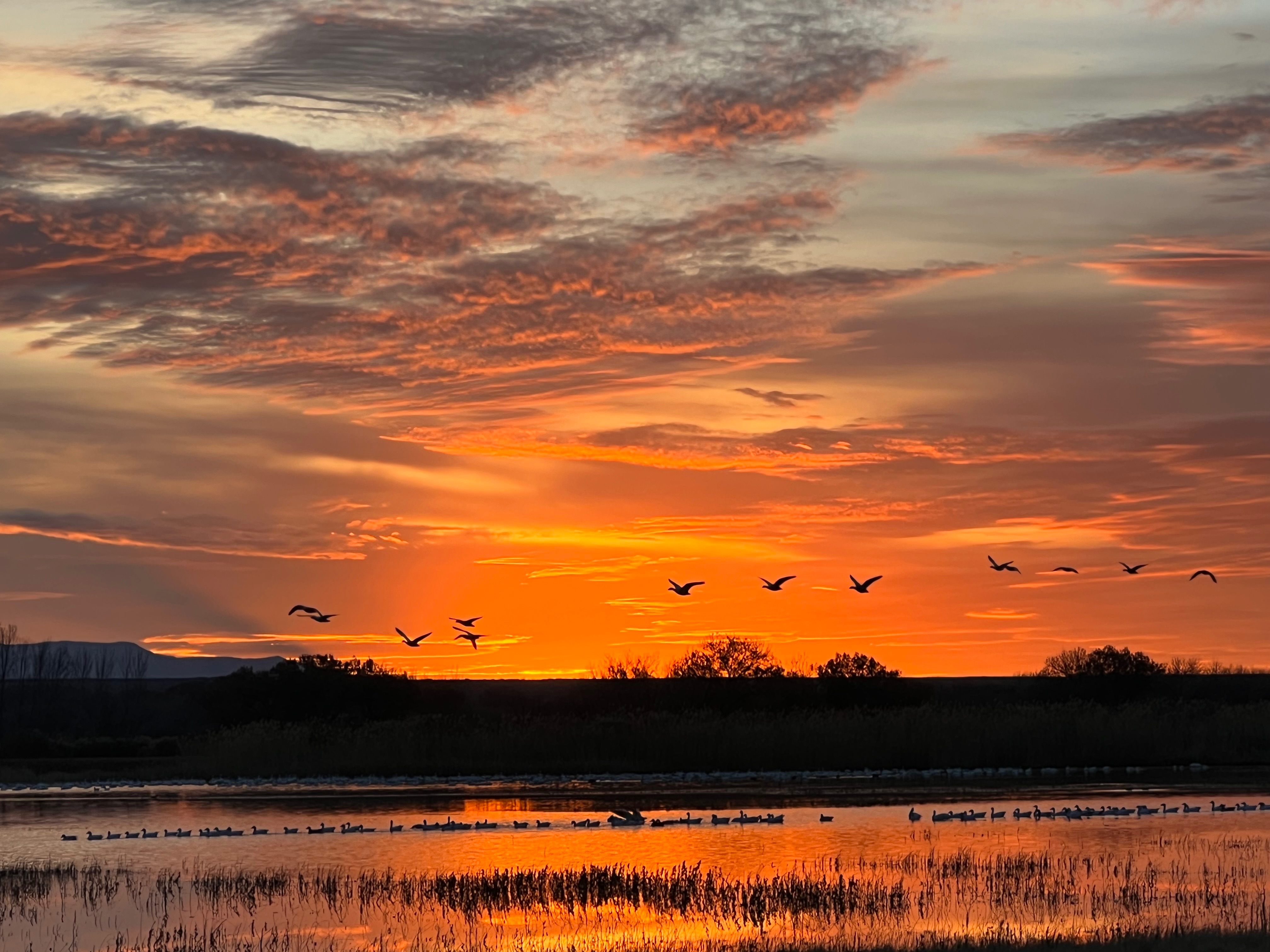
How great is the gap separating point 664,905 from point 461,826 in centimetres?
1446

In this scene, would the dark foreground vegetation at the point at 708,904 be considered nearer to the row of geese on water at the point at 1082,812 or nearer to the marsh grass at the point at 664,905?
the marsh grass at the point at 664,905

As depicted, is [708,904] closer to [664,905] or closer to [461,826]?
[664,905]

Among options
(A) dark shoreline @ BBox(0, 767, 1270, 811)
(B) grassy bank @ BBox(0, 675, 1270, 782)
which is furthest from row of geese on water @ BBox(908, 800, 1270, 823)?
(B) grassy bank @ BBox(0, 675, 1270, 782)

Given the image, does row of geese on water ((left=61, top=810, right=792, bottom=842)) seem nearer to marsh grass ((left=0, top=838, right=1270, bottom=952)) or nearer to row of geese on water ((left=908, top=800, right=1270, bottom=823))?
row of geese on water ((left=908, top=800, right=1270, bottom=823))

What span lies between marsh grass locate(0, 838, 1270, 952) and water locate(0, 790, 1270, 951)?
7cm

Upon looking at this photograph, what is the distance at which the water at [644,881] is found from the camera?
24.5 meters

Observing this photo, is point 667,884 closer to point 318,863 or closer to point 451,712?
point 318,863

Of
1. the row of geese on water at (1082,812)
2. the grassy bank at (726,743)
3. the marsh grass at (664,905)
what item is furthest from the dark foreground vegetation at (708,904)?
the grassy bank at (726,743)

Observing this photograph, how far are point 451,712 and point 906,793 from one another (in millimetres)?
36570

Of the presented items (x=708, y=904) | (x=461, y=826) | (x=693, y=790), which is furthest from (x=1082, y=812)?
(x=708, y=904)

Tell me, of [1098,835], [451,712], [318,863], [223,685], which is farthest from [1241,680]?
[318,863]

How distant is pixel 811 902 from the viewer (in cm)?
2638

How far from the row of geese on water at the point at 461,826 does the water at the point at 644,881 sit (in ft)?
1.09

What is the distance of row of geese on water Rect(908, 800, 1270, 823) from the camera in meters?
39.0
